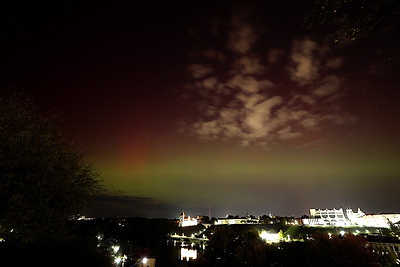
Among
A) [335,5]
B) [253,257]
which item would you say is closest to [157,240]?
[253,257]

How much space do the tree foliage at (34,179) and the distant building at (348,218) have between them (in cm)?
18910

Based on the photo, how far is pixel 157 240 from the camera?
302 feet

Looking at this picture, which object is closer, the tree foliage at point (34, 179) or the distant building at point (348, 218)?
the tree foliage at point (34, 179)

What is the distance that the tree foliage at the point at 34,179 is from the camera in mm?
9908

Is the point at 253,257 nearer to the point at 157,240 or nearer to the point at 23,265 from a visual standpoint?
the point at 23,265

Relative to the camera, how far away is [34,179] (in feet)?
34.9

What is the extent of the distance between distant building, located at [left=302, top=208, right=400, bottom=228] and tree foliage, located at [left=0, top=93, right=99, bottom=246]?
18910 cm

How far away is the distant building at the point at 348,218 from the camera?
150000 millimetres

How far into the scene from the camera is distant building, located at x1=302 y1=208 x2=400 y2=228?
492ft

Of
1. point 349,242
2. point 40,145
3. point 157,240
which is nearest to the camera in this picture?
point 40,145

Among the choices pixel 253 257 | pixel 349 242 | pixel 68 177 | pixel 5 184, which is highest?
pixel 68 177

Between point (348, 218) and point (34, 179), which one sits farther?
point (348, 218)

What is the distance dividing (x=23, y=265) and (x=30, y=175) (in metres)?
4.52

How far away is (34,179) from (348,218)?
8991 inches
